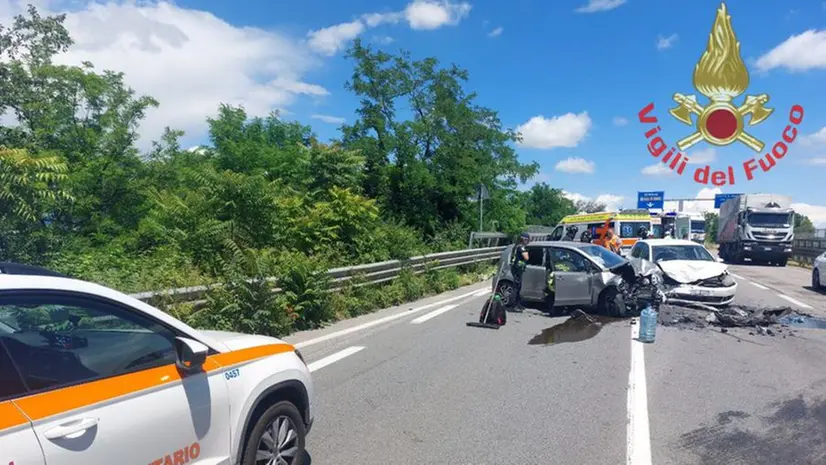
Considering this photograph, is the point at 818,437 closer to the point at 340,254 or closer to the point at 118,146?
the point at 340,254

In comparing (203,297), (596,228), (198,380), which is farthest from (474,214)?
(198,380)

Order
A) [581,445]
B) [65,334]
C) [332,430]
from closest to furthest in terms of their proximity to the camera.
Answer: [65,334], [581,445], [332,430]

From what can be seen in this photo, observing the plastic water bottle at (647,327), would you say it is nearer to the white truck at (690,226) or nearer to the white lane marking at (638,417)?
the white lane marking at (638,417)

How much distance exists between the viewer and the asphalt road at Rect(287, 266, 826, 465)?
4648 mm

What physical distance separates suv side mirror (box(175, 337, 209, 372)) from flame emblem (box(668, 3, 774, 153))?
14.9 metres

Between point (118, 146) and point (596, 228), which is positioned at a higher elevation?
point (118, 146)

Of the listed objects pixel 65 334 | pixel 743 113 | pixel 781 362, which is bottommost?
pixel 781 362

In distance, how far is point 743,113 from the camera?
596 inches

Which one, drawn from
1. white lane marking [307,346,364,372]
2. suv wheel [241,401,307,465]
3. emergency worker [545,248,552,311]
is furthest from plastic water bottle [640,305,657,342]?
suv wheel [241,401,307,465]

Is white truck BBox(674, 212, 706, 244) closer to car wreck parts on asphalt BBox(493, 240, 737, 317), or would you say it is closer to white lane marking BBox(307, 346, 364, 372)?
car wreck parts on asphalt BBox(493, 240, 737, 317)

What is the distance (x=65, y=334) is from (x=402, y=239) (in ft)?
44.7

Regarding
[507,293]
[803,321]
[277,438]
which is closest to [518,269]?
[507,293]

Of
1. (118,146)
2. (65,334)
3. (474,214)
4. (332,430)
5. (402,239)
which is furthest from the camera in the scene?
(474,214)

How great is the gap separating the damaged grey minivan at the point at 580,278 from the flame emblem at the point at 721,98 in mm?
5596
